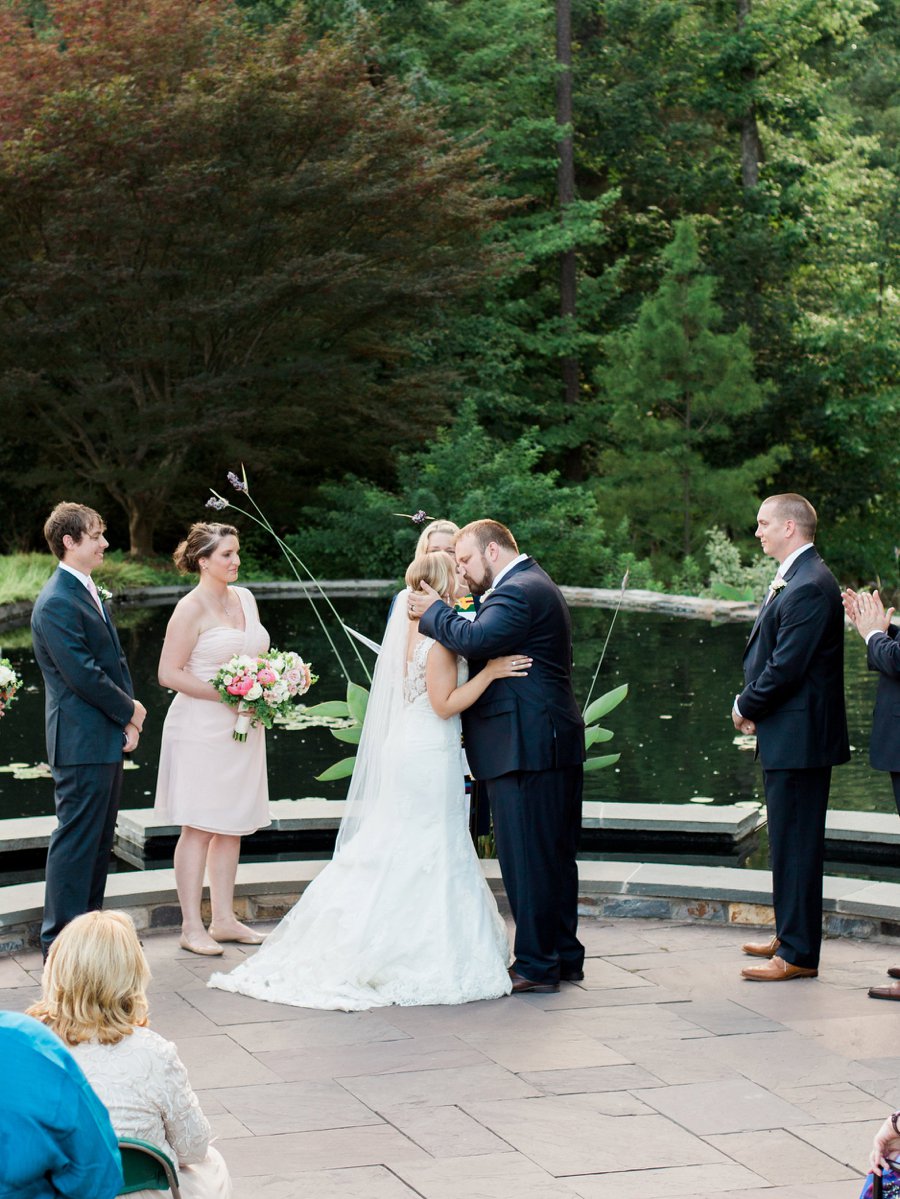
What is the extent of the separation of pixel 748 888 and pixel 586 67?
26.9m

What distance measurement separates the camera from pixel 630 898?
20.5 ft

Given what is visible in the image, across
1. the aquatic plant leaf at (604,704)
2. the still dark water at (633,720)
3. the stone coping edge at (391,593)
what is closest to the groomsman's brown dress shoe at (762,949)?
the aquatic plant leaf at (604,704)

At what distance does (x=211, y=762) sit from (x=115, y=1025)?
3.19 meters

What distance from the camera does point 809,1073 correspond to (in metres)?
4.47

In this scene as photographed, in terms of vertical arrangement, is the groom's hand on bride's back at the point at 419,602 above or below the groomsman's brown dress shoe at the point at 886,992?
above

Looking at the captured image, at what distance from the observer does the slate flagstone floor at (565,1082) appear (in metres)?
3.79

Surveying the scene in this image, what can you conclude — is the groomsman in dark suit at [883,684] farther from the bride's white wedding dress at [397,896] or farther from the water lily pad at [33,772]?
the water lily pad at [33,772]

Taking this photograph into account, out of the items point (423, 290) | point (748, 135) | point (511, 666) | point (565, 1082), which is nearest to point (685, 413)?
point (423, 290)

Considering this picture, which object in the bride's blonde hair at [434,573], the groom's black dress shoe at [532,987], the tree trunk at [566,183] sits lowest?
the groom's black dress shoe at [532,987]

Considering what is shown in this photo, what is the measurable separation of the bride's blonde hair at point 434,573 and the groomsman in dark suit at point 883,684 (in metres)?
1.47

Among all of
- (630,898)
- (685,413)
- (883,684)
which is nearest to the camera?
(883,684)

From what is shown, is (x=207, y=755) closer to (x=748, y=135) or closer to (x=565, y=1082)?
(x=565, y=1082)

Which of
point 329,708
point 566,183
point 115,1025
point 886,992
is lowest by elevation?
point 886,992

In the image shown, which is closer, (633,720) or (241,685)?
(241,685)
